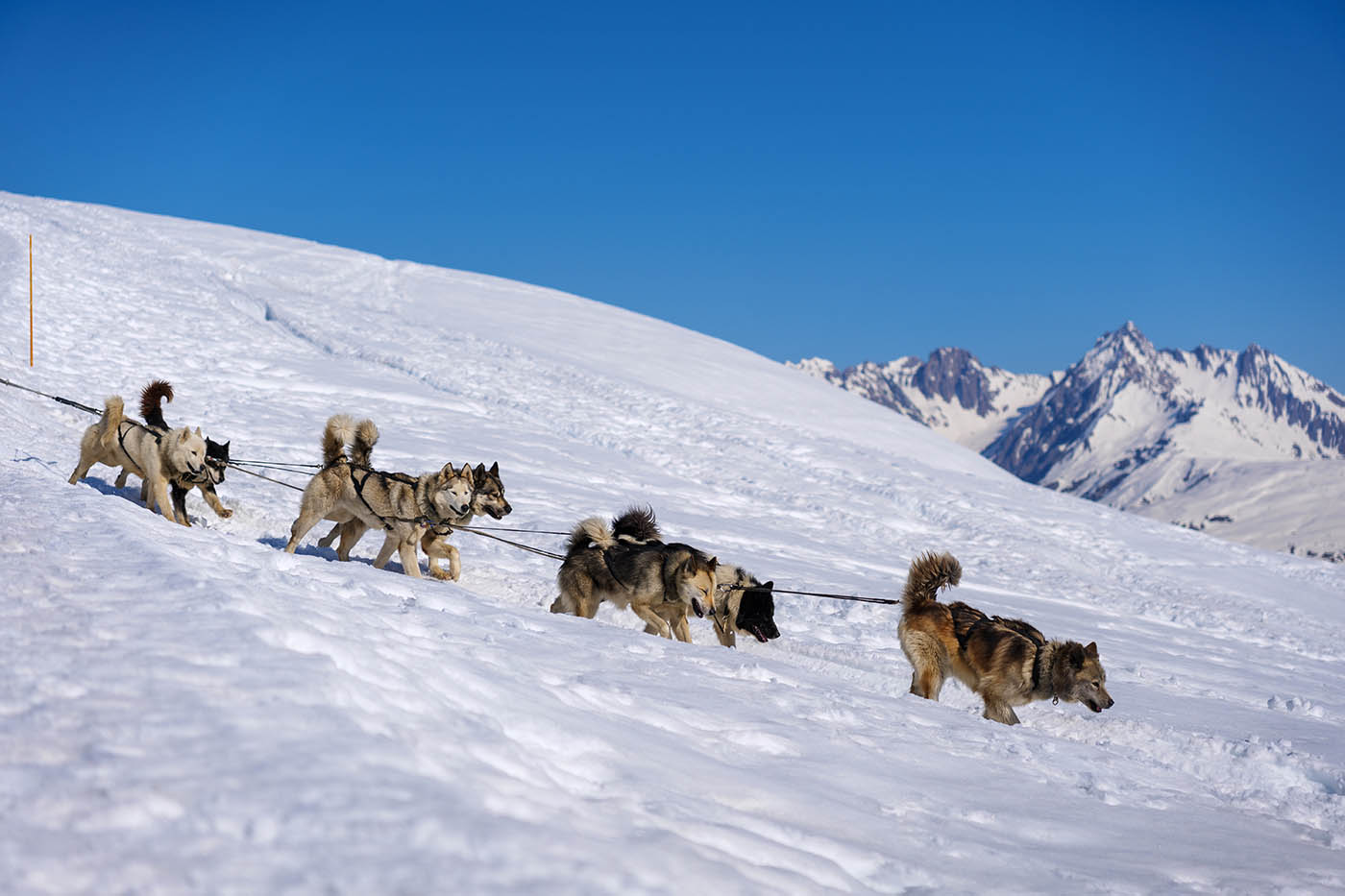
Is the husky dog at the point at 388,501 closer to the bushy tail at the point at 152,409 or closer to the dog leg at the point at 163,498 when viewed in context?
the dog leg at the point at 163,498

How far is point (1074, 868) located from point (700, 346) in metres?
35.3

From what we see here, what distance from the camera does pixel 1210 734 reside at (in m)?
7.95

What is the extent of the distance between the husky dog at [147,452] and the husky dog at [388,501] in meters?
1.19

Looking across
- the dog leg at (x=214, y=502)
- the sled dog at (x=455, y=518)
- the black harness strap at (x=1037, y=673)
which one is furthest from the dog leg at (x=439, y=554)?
the black harness strap at (x=1037, y=673)

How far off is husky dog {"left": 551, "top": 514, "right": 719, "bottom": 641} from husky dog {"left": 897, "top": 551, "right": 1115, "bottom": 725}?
181 centimetres

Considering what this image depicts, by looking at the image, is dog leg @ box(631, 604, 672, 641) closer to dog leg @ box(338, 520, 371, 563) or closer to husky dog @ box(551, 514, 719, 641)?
husky dog @ box(551, 514, 719, 641)

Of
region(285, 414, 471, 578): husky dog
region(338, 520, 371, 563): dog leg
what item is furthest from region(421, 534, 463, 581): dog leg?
region(338, 520, 371, 563): dog leg

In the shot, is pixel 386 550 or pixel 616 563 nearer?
pixel 616 563

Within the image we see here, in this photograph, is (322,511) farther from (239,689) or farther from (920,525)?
(920,525)

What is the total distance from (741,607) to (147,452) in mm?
6067

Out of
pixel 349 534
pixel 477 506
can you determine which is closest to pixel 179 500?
pixel 349 534

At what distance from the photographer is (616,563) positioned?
8734 mm

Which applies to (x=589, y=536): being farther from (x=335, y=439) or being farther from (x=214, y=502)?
(x=214, y=502)

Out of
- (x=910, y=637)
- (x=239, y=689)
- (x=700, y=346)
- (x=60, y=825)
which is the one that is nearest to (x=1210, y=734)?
(x=910, y=637)
